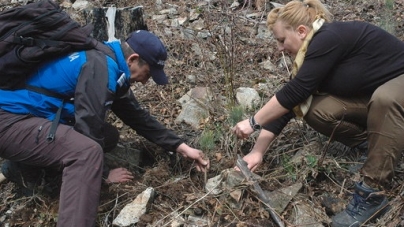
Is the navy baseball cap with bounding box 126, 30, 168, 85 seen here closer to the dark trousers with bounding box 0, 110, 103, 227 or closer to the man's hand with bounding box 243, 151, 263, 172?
the dark trousers with bounding box 0, 110, 103, 227

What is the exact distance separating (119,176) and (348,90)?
67.0 inches

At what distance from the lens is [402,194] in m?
2.88

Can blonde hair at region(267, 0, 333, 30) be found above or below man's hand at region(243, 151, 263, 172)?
above

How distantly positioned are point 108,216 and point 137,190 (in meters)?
0.29

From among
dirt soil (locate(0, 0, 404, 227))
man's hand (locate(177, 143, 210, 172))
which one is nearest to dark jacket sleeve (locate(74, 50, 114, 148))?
dirt soil (locate(0, 0, 404, 227))

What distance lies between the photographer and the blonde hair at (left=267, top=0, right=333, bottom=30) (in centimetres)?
309

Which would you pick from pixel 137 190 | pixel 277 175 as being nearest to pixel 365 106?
pixel 277 175

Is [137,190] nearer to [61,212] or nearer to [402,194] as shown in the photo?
[61,212]

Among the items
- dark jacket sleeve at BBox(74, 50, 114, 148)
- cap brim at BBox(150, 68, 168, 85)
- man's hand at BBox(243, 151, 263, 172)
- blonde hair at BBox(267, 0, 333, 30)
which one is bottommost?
man's hand at BBox(243, 151, 263, 172)

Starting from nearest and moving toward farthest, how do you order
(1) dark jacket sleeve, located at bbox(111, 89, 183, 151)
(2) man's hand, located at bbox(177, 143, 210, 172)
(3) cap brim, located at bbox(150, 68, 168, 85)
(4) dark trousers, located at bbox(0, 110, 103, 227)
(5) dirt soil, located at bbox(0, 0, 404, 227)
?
(4) dark trousers, located at bbox(0, 110, 103, 227)
(5) dirt soil, located at bbox(0, 0, 404, 227)
(3) cap brim, located at bbox(150, 68, 168, 85)
(2) man's hand, located at bbox(177, 143, 210, 172)
(1) dark jacket sleeve, located at bbox(111, 89, 183, 151)

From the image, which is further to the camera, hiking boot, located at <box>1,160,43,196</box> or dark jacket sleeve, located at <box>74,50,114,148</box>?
hiking boot, located at <box>1,160,43,196</box>

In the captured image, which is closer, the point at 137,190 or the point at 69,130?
the point at 69,130

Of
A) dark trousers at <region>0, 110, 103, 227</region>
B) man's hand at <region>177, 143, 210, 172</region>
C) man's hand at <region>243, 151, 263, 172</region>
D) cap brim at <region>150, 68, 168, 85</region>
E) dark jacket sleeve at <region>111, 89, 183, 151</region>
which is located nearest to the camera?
dark trousers at <region>0, 110, 103, 227</region>

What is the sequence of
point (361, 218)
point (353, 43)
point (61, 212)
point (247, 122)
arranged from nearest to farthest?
1. point (61, 212)
2. point (361, 218)
3. point (353, 43)
4. point (247, 122)
